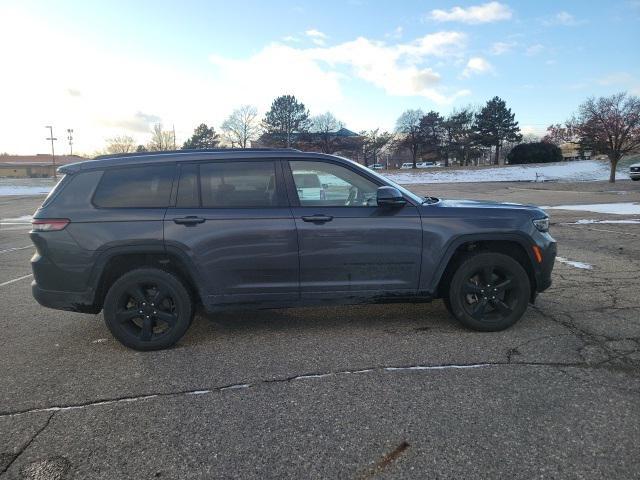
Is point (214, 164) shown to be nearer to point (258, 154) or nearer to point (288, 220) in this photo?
point (258, 154)

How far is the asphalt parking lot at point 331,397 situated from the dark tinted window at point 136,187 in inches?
53.6

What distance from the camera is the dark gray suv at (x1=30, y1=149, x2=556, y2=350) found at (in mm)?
4031

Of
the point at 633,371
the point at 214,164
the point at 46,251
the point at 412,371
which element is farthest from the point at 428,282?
the point at 46,251

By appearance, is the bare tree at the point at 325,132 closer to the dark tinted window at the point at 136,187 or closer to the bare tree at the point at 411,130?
the bare tree at the point at 411,130

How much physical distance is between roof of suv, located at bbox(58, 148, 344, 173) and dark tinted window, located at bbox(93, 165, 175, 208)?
76 millimetres

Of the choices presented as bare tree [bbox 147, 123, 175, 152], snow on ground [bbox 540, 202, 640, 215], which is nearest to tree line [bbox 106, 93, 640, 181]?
bare tree [bbox 147, 123, 175, 152]

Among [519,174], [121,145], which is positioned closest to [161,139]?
[121,145]

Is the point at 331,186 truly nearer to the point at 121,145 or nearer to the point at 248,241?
the point at 248,241

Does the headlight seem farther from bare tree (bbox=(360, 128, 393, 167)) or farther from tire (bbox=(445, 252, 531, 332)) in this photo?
bare tree (bbox=(360, 128, 393, 167))

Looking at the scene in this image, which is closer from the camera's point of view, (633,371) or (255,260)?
(633,371)

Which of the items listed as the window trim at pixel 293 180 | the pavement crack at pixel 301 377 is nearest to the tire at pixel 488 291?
the pavement crack at pixel 301 377

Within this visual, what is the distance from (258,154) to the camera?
4.30m

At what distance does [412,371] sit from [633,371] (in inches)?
66.1

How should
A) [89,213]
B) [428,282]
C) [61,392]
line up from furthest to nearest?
[428,282] < [89,213] < [61,392]
